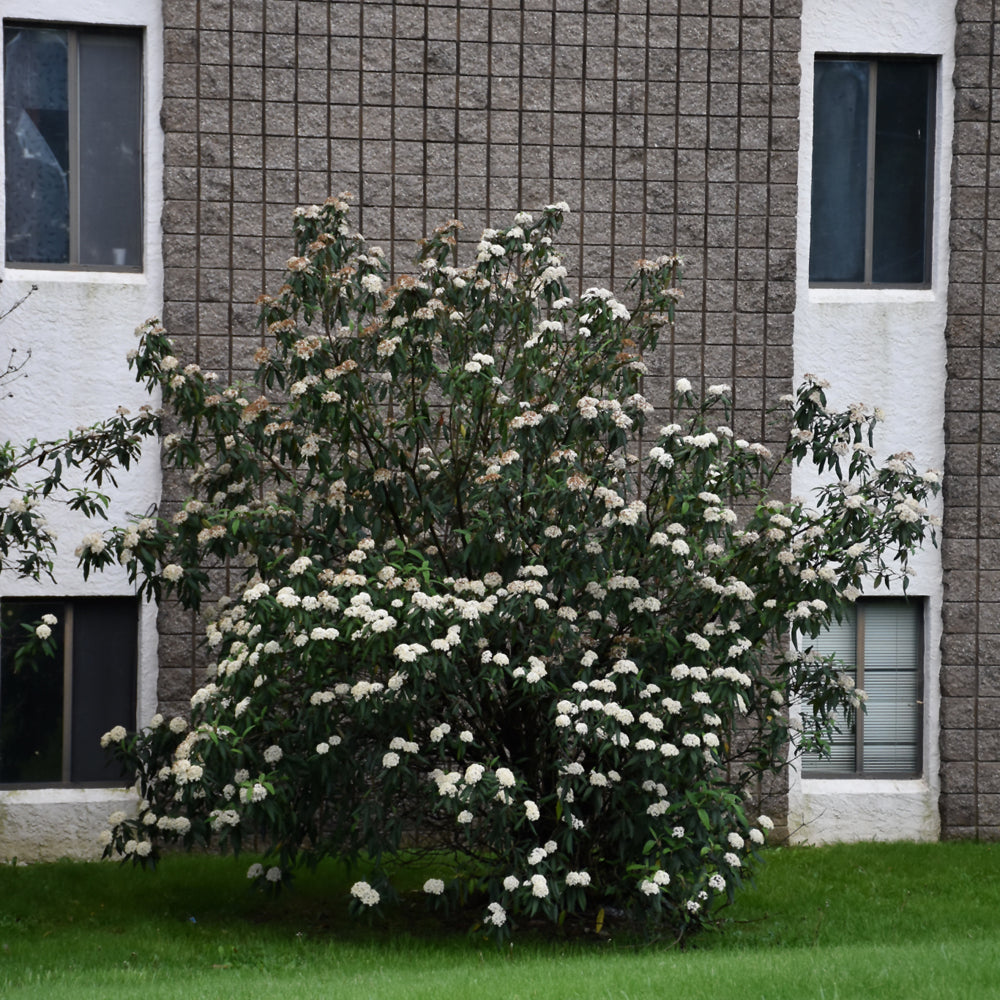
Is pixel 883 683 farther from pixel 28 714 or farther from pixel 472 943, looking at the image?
pixel 28 714

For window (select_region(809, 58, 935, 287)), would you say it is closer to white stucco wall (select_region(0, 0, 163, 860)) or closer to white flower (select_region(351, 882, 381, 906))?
white stucco wall (select_region(0, 0, 163, 860))

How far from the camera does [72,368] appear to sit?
11.3 m

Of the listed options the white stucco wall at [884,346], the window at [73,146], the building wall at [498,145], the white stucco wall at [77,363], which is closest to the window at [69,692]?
the white stucco wall at [77,363]

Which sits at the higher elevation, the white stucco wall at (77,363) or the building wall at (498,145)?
the building wall at (498,145)

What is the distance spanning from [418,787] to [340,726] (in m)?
0.62

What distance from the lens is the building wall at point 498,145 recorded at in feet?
37.2

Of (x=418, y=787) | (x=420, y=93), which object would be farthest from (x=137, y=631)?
(x=420, y=93)

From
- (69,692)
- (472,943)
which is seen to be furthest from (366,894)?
(69,692)

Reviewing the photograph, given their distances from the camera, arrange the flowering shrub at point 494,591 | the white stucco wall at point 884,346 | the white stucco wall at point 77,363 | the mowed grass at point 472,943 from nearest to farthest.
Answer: the mowed grass at point 472,943 < the flowering shrub at point 494,591 < the white stucco wall at point 77,363 < the white stucco wall at point 884,346

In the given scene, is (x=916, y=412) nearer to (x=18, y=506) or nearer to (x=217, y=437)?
(x=217, y=437)

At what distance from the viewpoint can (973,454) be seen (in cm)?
1216

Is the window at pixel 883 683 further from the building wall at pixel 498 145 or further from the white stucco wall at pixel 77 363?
the white stucco wall at pixel 77 363

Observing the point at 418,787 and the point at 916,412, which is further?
the point at 916,412

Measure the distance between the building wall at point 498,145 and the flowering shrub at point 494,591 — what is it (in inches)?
76.8
